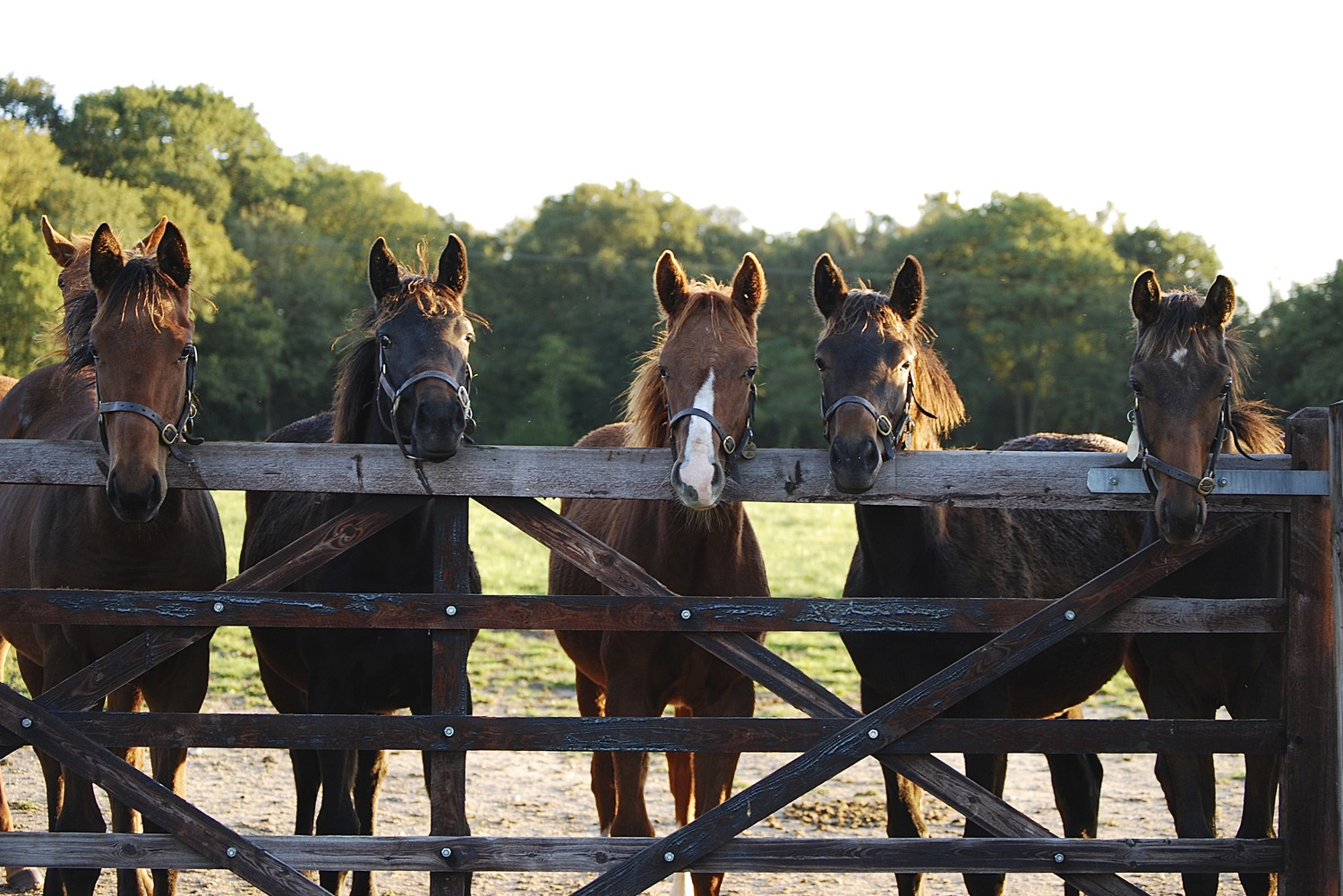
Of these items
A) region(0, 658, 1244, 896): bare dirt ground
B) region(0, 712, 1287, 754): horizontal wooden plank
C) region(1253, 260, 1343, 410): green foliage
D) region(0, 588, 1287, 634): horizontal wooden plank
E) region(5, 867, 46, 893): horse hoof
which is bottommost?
region(5, 867, 46, 893): horse hoof

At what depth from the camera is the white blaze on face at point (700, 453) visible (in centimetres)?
346

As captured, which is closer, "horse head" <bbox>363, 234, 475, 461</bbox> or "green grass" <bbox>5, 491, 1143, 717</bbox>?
"horse head" <bbox>363, 234, 475, 461</bbox>

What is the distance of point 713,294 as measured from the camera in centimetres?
429

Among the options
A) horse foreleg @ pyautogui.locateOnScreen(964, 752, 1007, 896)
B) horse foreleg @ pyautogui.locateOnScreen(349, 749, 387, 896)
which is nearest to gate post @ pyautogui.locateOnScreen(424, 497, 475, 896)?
horse foreleg @ pyautogui.locateOnScreen(349, 749, 387, 896)

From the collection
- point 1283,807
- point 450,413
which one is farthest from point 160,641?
point 1283,807

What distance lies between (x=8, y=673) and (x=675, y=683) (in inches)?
258

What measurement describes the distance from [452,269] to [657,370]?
0.94m

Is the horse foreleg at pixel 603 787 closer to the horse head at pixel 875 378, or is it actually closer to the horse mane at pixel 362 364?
the horse mane at pixel 362 364

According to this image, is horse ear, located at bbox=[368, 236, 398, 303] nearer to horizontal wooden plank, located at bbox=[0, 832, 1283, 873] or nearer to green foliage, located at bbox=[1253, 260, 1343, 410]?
horizontal wooden plank, located at bbox=[0, 832, 1283, 873]

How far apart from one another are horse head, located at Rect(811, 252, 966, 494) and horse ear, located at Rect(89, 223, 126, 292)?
2.49 m

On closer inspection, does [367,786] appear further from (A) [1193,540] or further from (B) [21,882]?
(A) [1193,540]

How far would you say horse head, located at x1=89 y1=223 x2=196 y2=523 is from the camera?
3.39 metres

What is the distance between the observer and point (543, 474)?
11.3 ft

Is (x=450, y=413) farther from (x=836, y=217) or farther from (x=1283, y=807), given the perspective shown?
(x=836, y=217)
